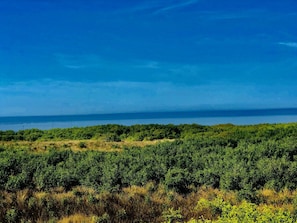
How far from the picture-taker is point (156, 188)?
10.2 metres

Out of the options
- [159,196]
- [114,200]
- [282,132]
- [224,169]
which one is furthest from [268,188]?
[282,132]

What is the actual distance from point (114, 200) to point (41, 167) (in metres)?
5.07

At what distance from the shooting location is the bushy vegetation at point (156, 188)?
7.04 meters

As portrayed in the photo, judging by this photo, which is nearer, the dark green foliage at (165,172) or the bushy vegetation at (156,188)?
the bushy vegetation at (156,188)

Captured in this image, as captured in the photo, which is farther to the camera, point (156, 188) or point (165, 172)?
point (165, 172)

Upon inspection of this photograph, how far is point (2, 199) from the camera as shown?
27.2 feet

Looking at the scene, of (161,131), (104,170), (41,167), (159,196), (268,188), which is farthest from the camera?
(161,131)

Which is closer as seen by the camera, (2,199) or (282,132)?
(2,199)

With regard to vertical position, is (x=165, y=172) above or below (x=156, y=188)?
above

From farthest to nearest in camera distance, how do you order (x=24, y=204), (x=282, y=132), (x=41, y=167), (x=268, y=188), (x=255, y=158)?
(x=282, y=132) < (x=255, y=158) < (x=41, y=167) < (x=268, y=188) < (x=24, y=204)

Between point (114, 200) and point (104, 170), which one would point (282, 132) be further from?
point (114, 200)

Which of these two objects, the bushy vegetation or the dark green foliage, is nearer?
the bushy vegetation

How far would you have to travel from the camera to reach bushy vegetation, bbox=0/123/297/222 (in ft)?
23.1

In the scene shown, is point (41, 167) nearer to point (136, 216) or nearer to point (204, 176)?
point (204, 176)
